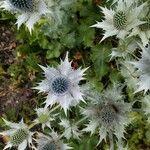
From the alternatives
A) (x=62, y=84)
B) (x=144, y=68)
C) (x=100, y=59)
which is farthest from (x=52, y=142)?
(x=144, y=68)

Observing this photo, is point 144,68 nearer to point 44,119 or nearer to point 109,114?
point 109,114

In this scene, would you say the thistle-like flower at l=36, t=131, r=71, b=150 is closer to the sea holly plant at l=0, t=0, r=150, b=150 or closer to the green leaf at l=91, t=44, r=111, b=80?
the sea holly plant at l=0, t=0, r=150, b=150

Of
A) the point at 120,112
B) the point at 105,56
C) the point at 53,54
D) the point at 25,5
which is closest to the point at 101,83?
the point at 105,56

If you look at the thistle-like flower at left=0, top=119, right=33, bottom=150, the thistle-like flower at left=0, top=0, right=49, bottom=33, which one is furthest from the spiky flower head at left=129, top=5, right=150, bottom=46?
the thistle-like flower at left=0, top=119, right=33, bottom=150

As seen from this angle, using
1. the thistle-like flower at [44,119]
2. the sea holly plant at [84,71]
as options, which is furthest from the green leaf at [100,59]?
the thistle-like flower at [44,119]

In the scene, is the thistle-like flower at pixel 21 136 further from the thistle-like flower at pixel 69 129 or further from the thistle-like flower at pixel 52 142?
the thistle-like flower at pixel 69 129

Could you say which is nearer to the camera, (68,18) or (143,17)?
(143,17)

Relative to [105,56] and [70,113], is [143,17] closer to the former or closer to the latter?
[105,56]
